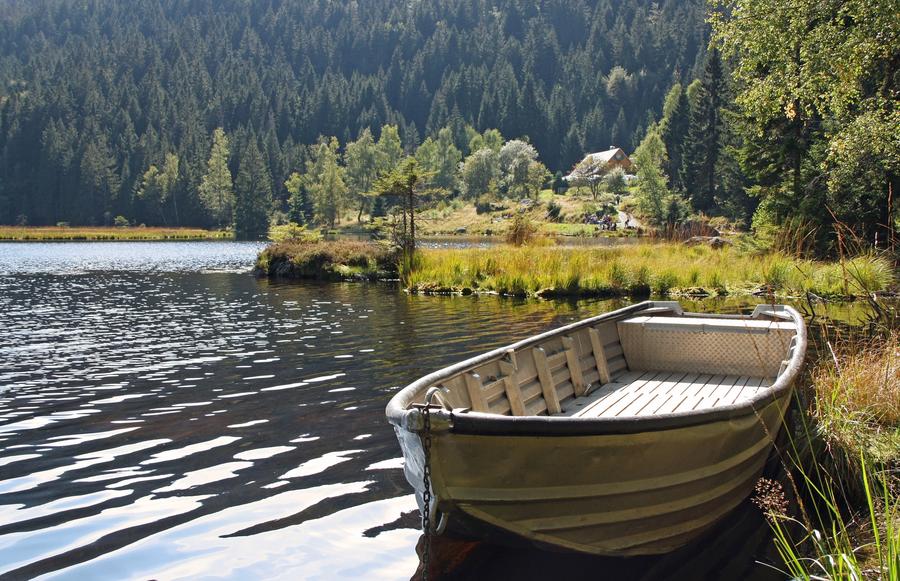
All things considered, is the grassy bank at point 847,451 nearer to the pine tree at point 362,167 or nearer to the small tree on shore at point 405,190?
the small tree on shore at point 405,190

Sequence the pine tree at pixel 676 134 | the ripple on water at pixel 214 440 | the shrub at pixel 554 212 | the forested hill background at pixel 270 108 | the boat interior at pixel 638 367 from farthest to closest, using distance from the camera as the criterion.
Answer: the forested hill background at pixel 270 108
the pine tree at pixel 676 134
the shrub at pixel 554 212
the boat interior at pixel 638 367
the ripple on water at pixel 214 440

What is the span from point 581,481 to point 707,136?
72364mm

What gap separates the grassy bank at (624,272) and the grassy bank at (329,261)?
13.8 feet

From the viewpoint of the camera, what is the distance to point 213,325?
1911cm

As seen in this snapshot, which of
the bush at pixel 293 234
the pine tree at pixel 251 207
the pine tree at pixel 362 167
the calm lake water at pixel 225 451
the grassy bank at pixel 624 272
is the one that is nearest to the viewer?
the calm lake water at pixel 225 451

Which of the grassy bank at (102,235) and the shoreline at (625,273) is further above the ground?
the grassy bank at (102,235)

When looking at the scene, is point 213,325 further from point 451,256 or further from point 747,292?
point 747,292

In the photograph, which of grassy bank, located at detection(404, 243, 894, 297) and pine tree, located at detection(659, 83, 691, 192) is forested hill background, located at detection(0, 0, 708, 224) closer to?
pine tree, located at detection(659, 83, 691, 192)

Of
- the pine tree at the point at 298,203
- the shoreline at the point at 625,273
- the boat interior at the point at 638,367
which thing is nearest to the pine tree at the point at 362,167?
the pine tree at the point at 298,203

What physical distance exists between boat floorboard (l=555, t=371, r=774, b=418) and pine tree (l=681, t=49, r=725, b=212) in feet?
213

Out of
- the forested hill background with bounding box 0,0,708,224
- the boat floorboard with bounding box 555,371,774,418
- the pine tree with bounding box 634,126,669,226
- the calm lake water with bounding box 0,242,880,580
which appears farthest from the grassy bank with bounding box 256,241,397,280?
the forested hill background with bounding box 0,0,708,224

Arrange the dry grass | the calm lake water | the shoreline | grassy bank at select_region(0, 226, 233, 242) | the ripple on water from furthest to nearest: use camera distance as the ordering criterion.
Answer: grassy bank at select_region(0, 226, 233, 242) → the shoreline → the dry grass → the ripple on water → the calm lake water

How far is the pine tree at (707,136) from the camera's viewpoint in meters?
70.2

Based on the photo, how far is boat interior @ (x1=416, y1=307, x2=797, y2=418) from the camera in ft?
21.8
